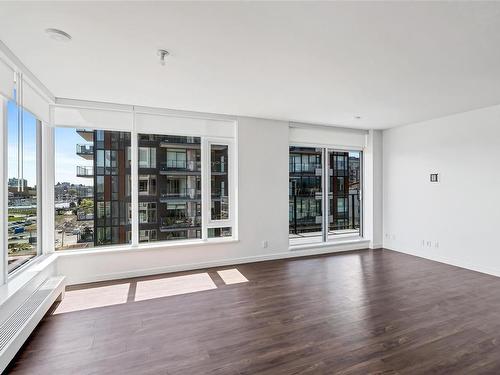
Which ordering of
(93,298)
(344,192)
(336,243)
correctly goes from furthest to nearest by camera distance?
(344,192)
(336,243)
(93,298)

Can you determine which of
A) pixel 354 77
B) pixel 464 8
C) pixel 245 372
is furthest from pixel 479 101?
pixel 245 372

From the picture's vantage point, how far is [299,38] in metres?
2.31

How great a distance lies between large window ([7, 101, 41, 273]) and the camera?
3008 millimetres

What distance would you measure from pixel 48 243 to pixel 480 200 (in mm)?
6789

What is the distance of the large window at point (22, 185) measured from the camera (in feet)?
9.87

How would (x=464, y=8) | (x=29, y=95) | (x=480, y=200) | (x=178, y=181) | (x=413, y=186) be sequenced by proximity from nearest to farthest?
(x=464, y=8)
(x=29, y=95)
(x=480, y=200)
(x=178, y=181)
(x=413, y=186)

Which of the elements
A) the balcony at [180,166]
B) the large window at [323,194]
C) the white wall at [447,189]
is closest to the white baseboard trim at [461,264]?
the white wall at [447,189]

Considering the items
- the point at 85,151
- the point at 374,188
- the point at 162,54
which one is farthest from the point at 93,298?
the point at 374,188

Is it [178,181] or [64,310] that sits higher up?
[178,181]

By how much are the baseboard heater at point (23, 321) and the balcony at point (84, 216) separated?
1.23 m

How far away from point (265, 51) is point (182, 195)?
3.05 meters

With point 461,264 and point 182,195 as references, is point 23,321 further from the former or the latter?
point 461,264

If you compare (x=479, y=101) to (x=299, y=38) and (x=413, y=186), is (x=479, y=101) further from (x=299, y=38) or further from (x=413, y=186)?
(x=299, y=38)

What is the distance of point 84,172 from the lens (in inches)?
168
